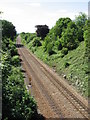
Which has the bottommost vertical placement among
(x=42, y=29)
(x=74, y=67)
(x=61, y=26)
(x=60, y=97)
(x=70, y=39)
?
(x=60, y=97)

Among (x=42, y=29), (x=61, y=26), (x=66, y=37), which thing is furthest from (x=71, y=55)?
(x=42, y=29)

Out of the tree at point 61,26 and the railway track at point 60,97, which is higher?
the tree at point 61,26

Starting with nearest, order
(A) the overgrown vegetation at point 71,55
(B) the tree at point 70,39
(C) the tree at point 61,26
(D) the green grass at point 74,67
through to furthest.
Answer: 1. (D) the green grass at point 74,67
2. (A) the overgrown vegetation at point 71,55
3. (B) the tree at point 70,39
4. (C) the tree at point 61,26

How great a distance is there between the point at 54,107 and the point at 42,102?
6.46 ft

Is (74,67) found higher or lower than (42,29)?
lower

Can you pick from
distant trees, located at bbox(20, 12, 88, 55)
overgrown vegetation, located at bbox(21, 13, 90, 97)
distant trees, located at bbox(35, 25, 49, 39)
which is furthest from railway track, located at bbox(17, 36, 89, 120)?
distant trees, located at bbox(35, 25, 49, 39)

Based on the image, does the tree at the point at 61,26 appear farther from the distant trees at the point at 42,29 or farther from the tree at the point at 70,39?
the distant trees at the point at 42,29

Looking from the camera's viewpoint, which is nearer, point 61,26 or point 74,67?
point 74,67

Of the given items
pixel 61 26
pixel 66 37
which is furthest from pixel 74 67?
pixel 61 26

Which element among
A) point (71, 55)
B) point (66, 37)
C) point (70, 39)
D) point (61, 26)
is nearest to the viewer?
point (71, 55)

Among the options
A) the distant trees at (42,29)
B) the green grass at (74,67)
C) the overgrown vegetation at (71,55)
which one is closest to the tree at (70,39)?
the overgrown vegetation at (71,55)

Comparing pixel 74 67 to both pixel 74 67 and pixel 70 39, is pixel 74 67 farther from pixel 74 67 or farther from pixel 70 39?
pixel 70 39

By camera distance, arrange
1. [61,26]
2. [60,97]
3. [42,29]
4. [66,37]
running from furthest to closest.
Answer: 1. [42,29]
2. [61,26]
3. [66,37]
4. [60,97]

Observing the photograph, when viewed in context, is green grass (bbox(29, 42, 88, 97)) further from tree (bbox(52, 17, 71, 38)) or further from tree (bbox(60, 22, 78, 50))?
tree (bbox(52, 17, 71, 38))
